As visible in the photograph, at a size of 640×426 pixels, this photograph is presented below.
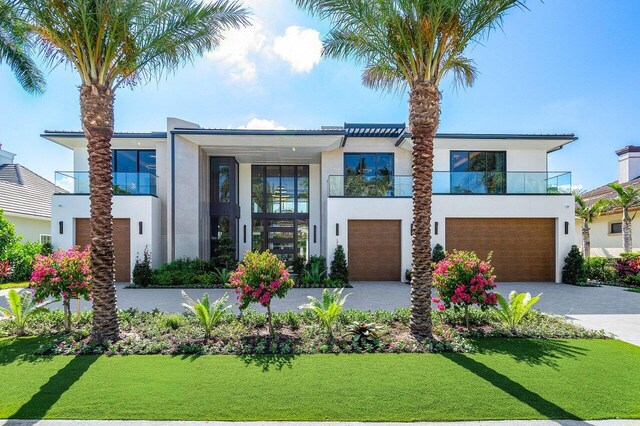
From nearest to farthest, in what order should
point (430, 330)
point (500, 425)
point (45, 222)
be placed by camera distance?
point (500, 425) < point (430, 330) < point (45, 222)

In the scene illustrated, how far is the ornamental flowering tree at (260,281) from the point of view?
20.6ft

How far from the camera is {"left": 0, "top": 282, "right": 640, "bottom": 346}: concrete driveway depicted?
8.17m

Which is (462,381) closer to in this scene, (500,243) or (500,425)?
(500,425)

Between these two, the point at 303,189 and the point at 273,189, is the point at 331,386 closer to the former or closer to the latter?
the point at 303,189

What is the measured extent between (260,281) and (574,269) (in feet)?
47.1

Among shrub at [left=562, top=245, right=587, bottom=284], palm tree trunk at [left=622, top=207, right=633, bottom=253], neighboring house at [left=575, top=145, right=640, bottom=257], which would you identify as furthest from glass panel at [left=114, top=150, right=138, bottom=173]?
neighboring house at [left=575, top=145, right=640, bottom=257]

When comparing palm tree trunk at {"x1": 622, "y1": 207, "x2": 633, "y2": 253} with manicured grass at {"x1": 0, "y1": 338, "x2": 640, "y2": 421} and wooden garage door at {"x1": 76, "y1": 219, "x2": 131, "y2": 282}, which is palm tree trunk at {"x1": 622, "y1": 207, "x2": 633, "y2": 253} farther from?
wooden garage door at {"x1": 76, "y1": 219, "x2": 131, "y2": 282}

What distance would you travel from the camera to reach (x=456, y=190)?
14078 mm

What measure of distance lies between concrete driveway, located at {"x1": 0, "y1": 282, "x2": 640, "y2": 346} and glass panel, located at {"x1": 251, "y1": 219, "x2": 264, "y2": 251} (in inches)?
197

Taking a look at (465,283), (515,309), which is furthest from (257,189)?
(515,309)

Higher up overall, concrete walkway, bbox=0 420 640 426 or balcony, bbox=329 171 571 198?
balcony, bbox=329 171 571 198

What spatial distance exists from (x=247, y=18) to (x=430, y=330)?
8.34 meters

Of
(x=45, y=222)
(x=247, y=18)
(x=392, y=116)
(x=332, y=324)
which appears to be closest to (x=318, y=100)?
(x=392, y=116)

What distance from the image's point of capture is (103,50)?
640 cm
